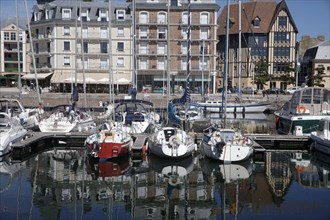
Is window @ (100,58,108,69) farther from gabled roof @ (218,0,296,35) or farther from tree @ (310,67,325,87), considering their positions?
tree @ (310,67,325,87)

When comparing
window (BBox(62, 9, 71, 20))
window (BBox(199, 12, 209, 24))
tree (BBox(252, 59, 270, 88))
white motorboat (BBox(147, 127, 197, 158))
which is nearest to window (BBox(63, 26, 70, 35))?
window (BBox(62, 9, 71, 20))

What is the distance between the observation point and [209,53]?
74.1 m

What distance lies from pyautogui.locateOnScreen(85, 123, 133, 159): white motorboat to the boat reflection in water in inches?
21.6

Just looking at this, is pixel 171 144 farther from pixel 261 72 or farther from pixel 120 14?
pixel 261 72

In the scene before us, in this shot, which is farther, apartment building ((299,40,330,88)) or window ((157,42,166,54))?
apartment building ((299,40,330,88))

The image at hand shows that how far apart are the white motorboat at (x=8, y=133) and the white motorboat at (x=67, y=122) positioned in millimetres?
3563

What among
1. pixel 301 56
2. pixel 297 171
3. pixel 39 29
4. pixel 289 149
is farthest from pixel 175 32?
pixel 297 171

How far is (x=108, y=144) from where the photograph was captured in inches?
1076

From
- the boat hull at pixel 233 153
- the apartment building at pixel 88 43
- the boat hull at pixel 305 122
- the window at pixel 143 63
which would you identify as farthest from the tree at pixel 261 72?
the boat hull at pixel 233 153

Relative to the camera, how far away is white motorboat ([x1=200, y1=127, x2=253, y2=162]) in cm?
2678

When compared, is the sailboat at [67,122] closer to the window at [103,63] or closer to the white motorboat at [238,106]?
the white motorboat at [238,106]

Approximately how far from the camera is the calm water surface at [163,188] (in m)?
18.8

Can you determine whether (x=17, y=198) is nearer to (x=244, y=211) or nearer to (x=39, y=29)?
(x=244, y=211)

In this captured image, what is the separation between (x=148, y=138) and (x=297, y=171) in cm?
971
